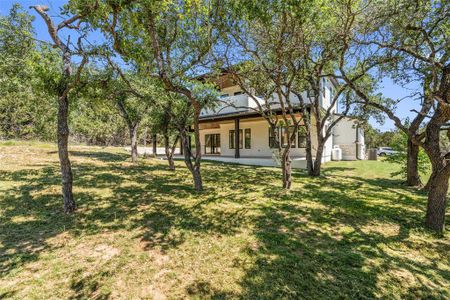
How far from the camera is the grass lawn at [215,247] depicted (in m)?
3.19

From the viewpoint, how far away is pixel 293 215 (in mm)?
5938

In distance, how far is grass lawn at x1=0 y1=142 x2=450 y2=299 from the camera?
3193mm

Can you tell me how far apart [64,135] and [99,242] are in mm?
2846

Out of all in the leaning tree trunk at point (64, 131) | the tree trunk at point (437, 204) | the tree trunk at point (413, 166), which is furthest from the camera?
the tree trunk at point (413, 166)

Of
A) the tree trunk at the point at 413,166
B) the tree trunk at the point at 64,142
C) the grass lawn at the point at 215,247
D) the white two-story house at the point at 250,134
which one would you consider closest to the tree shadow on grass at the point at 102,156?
the white two-story house at the point at 250,134

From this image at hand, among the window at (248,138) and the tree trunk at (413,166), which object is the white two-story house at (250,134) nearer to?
the window at (248,138)

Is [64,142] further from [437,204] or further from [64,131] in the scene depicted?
[437,204]

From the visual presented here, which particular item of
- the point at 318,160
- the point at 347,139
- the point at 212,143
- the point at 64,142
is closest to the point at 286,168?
the point at 318,160

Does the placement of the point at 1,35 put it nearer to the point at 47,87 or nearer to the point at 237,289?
the point at 47,87

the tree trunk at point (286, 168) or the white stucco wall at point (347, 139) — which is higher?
the white stucco wall at point (347, 139)

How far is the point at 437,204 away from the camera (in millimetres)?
5242

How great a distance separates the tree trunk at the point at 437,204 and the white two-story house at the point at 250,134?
36.2 feet

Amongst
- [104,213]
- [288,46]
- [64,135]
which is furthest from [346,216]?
[64,135]

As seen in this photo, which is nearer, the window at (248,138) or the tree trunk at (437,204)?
the tree trunk at (437,204)
